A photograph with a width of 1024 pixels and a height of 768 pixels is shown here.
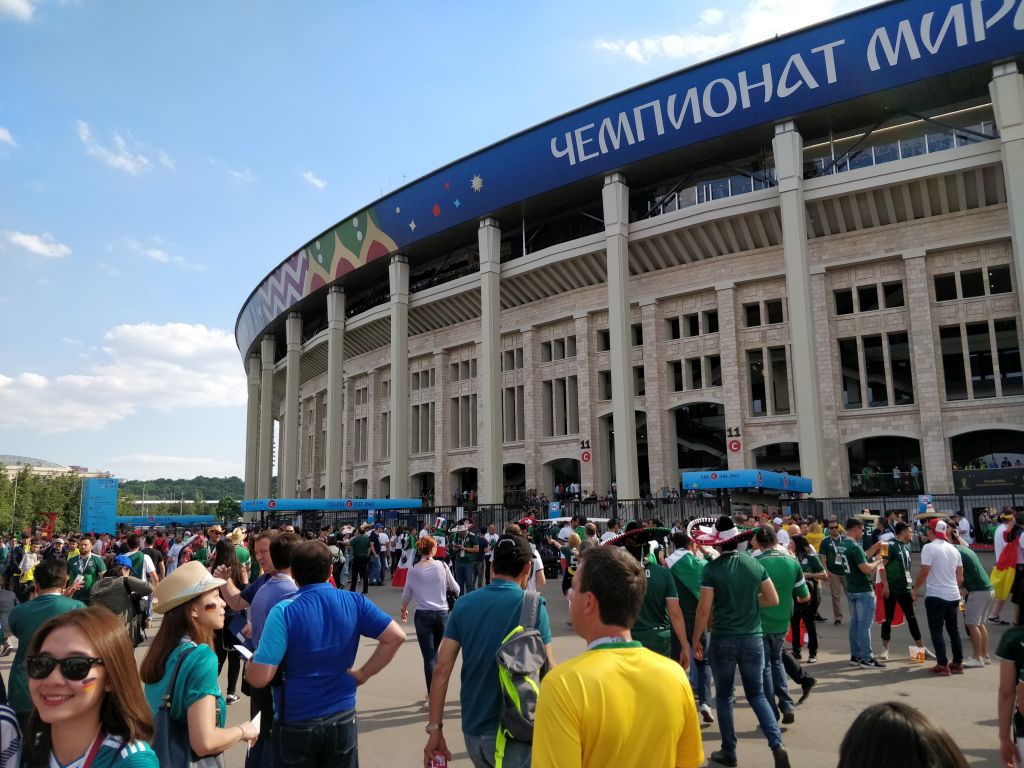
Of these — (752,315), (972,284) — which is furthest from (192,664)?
(972,284)

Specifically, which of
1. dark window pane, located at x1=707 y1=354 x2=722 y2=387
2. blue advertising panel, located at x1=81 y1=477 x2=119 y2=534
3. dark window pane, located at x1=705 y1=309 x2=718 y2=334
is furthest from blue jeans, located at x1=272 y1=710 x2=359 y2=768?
blue advertising panel, located at x1=81 y1=477 x2=119 y2=534

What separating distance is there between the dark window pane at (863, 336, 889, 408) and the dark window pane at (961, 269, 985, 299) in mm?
3842

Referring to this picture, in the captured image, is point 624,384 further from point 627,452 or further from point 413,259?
point 413,259

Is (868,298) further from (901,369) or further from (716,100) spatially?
(716,100)

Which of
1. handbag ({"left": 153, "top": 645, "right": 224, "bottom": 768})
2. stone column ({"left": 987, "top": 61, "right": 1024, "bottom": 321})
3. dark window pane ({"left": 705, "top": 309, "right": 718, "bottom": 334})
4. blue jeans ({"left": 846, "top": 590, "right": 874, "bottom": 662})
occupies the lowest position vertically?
blue jeans ({"left": 846, "top": 590, "right": 874, "bottom": 662})

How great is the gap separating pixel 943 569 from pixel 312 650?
25.7 feet

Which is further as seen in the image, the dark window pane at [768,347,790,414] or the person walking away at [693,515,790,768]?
the dark window pane at [768,347,790,414]

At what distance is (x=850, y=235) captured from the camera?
96.0 ft

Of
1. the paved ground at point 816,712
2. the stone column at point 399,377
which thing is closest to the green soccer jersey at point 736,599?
the paved ground at point 816,712

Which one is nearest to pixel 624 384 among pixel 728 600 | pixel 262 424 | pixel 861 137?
pixel 861 137

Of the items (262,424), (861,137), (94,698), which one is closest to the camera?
(94,698)

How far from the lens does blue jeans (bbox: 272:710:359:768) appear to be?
3.49 m

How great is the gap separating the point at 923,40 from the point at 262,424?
5074cm

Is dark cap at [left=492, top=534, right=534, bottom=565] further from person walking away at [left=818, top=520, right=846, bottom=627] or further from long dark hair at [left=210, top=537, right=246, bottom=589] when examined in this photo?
person walking away at [left=818, top=520, right=846, bottom=627]
